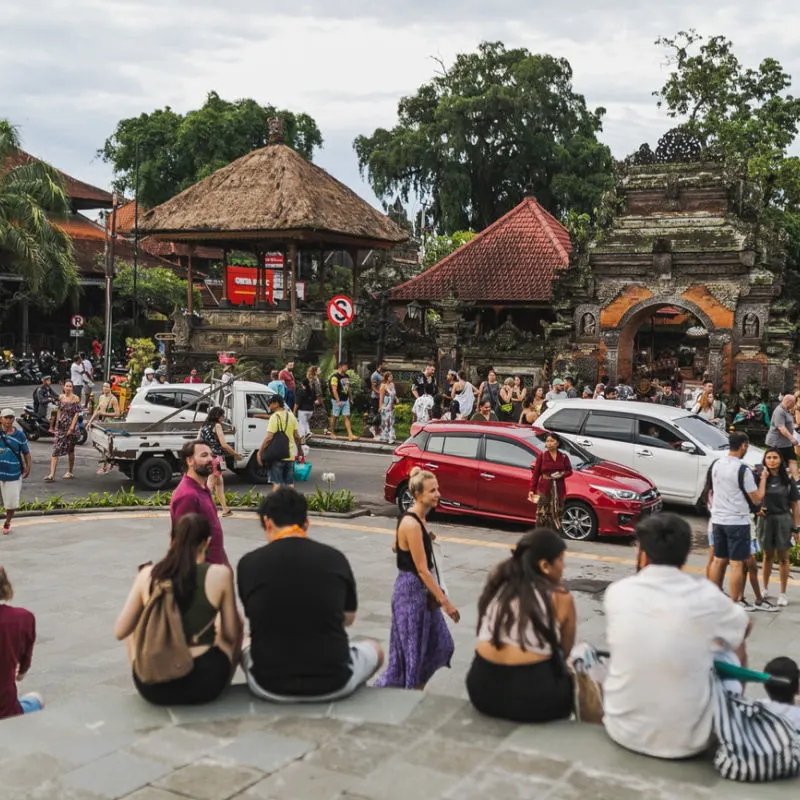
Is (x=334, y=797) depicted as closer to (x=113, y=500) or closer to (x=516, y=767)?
(x=516, y=767)

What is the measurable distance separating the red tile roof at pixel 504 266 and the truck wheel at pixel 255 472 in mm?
12294

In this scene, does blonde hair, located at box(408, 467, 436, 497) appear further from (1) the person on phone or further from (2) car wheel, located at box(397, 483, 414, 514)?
(2) car wheel, located at box(397, 483, 414, 514)

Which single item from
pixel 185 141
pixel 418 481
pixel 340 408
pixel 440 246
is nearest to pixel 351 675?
pixel 418 481

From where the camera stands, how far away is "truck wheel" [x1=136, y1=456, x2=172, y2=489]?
17469mm

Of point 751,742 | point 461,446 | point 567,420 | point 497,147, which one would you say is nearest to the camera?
point 751,742

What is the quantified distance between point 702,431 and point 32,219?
1066 inches

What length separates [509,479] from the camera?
1445 centimetres

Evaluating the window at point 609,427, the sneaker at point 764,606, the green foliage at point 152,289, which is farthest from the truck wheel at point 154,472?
the green foliage at point 152,289

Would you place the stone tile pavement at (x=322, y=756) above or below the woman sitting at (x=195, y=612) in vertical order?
below

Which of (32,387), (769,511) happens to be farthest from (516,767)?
(32,387)

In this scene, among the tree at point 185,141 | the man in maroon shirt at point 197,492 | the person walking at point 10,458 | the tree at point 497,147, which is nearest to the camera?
the man in maroon shirt at point 197,492

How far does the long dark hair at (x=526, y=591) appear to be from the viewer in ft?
17.6

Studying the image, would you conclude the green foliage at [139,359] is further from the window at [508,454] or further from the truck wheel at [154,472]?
the window at [508,454]

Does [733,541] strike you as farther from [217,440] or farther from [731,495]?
[217,440]
